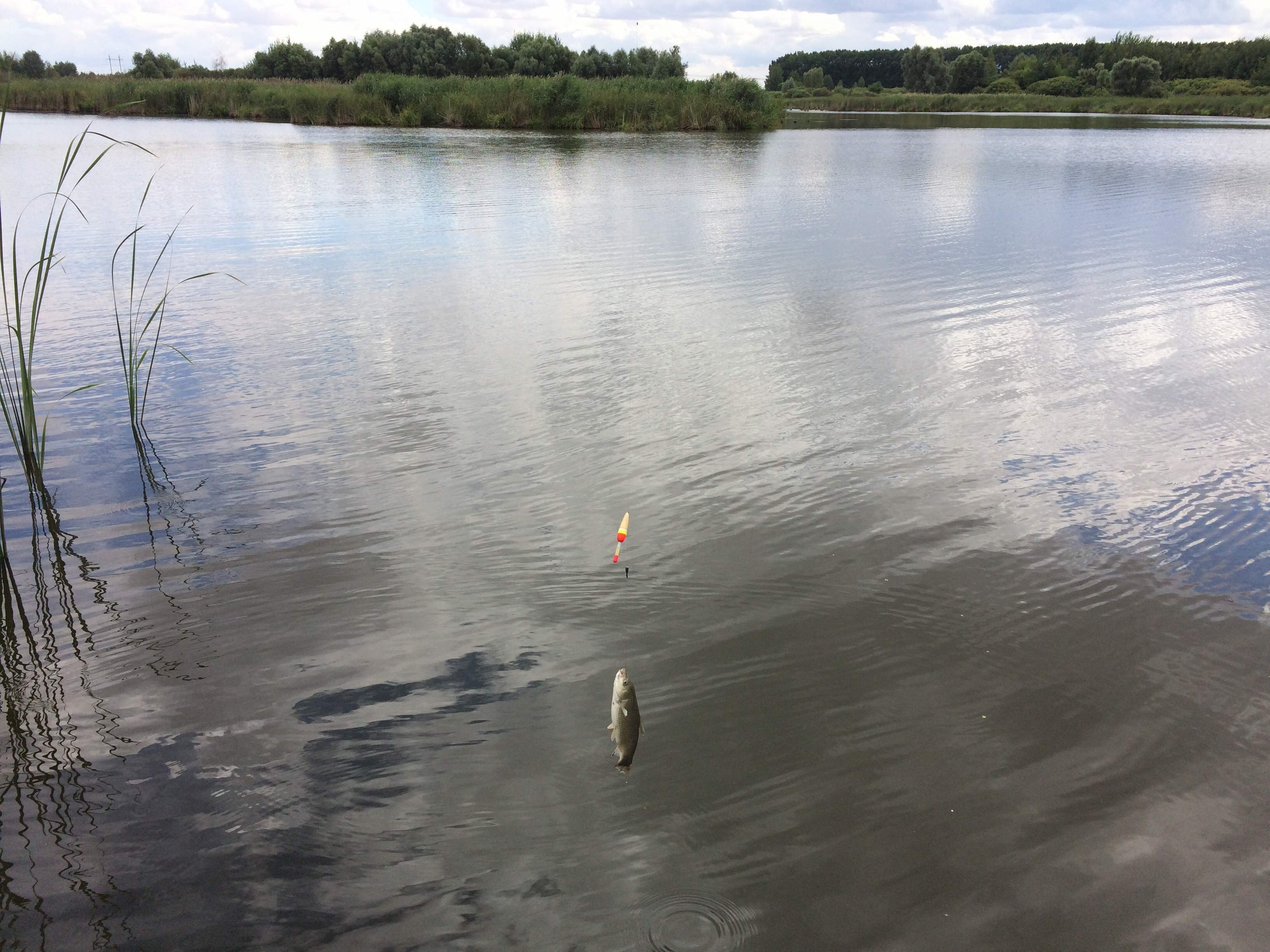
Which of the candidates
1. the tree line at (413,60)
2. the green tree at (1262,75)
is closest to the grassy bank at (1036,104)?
the green tree at (1262,75)

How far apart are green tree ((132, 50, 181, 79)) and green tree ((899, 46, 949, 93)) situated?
75297 millimetres

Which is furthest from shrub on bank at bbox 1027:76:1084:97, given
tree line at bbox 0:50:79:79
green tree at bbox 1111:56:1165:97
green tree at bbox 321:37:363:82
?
tree line at bbox 0:50:79:79

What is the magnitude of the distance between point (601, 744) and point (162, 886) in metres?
1.36

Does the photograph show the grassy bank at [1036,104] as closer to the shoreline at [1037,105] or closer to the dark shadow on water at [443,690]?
the shoreline at [1037,105]

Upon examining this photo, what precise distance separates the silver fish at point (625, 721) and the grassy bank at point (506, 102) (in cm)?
3558

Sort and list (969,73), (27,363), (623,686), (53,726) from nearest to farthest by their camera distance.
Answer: (623,686), (53,726), (27,363), (969,73)

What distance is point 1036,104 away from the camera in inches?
2854

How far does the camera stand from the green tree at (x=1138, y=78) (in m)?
71.1

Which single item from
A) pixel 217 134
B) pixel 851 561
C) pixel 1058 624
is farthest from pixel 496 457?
pixel 217 134

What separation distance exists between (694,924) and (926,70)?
11178 cm

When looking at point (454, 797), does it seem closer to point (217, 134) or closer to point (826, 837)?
point (826, 837)

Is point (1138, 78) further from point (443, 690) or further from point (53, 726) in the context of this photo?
point (53, 726)

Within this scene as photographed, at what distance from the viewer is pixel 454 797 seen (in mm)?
2826

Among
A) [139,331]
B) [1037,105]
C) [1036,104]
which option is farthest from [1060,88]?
[139,331]
